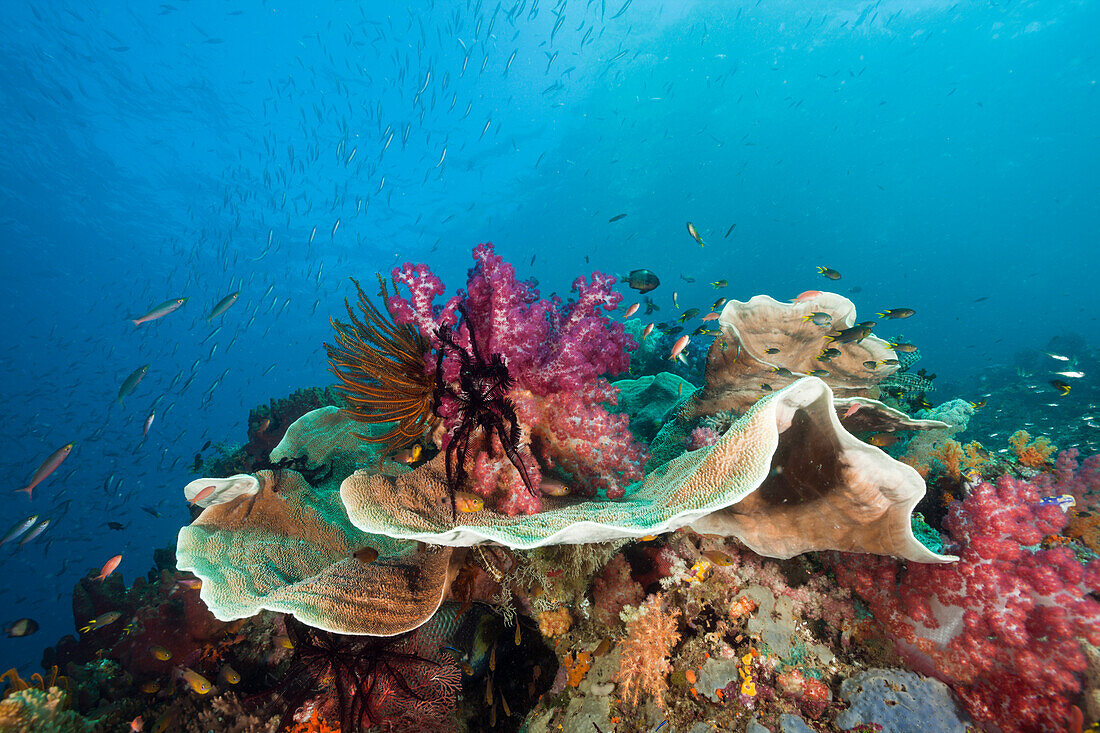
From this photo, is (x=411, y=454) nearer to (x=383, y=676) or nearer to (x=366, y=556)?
(x=366, y=556)

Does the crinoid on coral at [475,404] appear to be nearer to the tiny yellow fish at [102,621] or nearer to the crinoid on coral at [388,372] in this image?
the crinoid on coral at [388,372]

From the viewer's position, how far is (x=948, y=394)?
21422 mm

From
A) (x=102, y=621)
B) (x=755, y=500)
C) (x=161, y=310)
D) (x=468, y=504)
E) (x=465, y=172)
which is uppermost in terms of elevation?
(x=465, y=172)

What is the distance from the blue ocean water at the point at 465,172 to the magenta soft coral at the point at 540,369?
29.3 m

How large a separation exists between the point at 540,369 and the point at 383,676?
2854 millimetres

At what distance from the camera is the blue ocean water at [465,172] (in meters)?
39.0

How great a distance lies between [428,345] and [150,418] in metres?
9.62

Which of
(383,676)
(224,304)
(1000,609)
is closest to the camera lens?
(1000,609)

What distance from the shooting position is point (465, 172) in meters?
60.2

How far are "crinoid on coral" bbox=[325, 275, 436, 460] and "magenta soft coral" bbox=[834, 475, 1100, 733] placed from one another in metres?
3.06

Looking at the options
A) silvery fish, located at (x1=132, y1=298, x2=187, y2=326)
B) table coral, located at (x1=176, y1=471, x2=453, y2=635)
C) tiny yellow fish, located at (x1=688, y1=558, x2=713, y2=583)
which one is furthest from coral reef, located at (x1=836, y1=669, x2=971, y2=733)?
silvery fish, located at (x1=132, y1=298, x2=187, y2=326)

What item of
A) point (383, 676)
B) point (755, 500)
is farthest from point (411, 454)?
point (755, 500)

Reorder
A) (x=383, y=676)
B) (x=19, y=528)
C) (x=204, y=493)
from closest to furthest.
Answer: (x=204, y=493)
(x=383, y=676)
(x=19, y=528)

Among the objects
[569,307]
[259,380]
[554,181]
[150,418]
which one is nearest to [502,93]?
[554,181]
